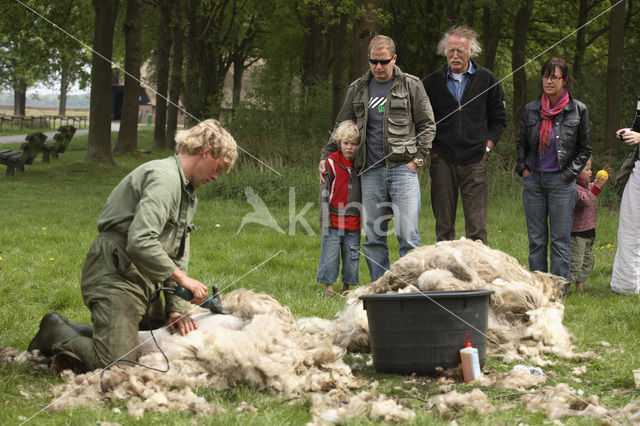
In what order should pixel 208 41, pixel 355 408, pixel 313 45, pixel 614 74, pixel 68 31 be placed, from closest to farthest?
pixel 355 408 → pixel 614 74 → pixel 68 31 → pixel 313 45 → pixel 208 41

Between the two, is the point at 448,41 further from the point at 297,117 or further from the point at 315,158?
the point at 297,117

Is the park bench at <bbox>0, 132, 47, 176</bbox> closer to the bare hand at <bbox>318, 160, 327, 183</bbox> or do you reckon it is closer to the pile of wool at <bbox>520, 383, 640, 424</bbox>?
the bare hand at <bbox>318, 160, 327, 183</bbox>

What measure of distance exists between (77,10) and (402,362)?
20.5 m

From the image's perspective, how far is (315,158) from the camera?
14.2m

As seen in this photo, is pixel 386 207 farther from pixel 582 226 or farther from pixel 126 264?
pixel 126 264

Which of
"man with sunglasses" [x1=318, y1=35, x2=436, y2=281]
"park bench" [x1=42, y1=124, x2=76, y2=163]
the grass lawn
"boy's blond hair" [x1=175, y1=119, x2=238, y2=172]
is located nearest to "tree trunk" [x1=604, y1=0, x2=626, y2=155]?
the grass lawn

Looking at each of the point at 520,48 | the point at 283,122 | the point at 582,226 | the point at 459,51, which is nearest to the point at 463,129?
the point at 459,51

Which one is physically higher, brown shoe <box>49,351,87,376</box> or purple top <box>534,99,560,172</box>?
purple top <box>534,99,560,172</box>

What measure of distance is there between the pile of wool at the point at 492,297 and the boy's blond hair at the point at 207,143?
4.84ft

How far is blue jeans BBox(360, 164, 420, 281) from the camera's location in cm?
627

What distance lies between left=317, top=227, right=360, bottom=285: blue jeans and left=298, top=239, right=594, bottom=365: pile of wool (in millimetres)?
1038

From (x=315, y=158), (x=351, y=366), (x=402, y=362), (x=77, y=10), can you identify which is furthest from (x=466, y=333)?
(x=77, y=10)

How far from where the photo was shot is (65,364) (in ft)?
14.1

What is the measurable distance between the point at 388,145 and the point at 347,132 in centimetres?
40
